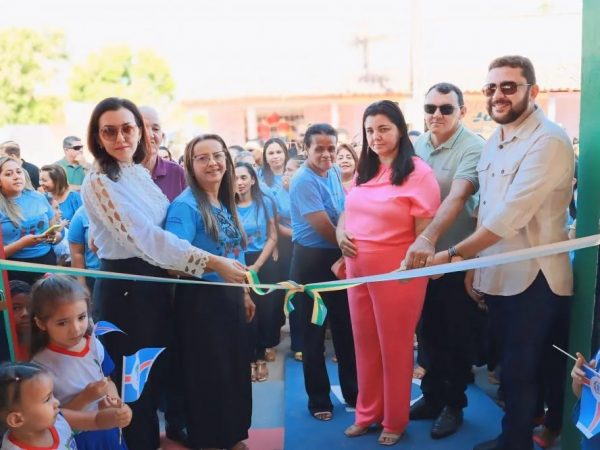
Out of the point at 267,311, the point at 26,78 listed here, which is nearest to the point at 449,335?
the point at 267,311

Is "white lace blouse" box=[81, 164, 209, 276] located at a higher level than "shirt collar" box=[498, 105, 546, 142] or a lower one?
lower

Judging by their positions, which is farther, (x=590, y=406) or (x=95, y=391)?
(x=95, y=391)

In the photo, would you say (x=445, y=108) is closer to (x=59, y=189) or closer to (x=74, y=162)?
(x=59, y=189)

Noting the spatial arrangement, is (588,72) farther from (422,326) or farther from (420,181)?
(422,326)

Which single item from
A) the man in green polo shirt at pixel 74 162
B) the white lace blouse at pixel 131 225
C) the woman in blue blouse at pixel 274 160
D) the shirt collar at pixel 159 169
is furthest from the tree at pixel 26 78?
the white lace blouse at pixel 131 225

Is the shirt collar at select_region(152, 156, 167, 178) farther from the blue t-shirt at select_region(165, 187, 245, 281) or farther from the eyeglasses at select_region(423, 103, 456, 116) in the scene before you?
the eyeglasses at select_region(423, 103, 456, 116)

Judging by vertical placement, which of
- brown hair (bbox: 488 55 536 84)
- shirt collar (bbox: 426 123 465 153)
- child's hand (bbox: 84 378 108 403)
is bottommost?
child's hand (bbox: 84 378 108 403)

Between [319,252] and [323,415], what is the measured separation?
1.02m

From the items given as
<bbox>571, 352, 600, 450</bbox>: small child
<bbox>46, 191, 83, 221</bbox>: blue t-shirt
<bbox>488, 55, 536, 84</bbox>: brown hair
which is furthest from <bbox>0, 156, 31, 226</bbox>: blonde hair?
<bbox>571, 352, 600, 450</bbox>: small child

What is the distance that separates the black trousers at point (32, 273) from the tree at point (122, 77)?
30745 mm

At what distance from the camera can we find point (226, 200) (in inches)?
114

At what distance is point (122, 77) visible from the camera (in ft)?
123

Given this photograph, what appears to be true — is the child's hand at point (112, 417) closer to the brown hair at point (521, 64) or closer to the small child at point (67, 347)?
the small child at point (67, 347)

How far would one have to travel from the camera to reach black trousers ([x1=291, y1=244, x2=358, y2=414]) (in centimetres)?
346
